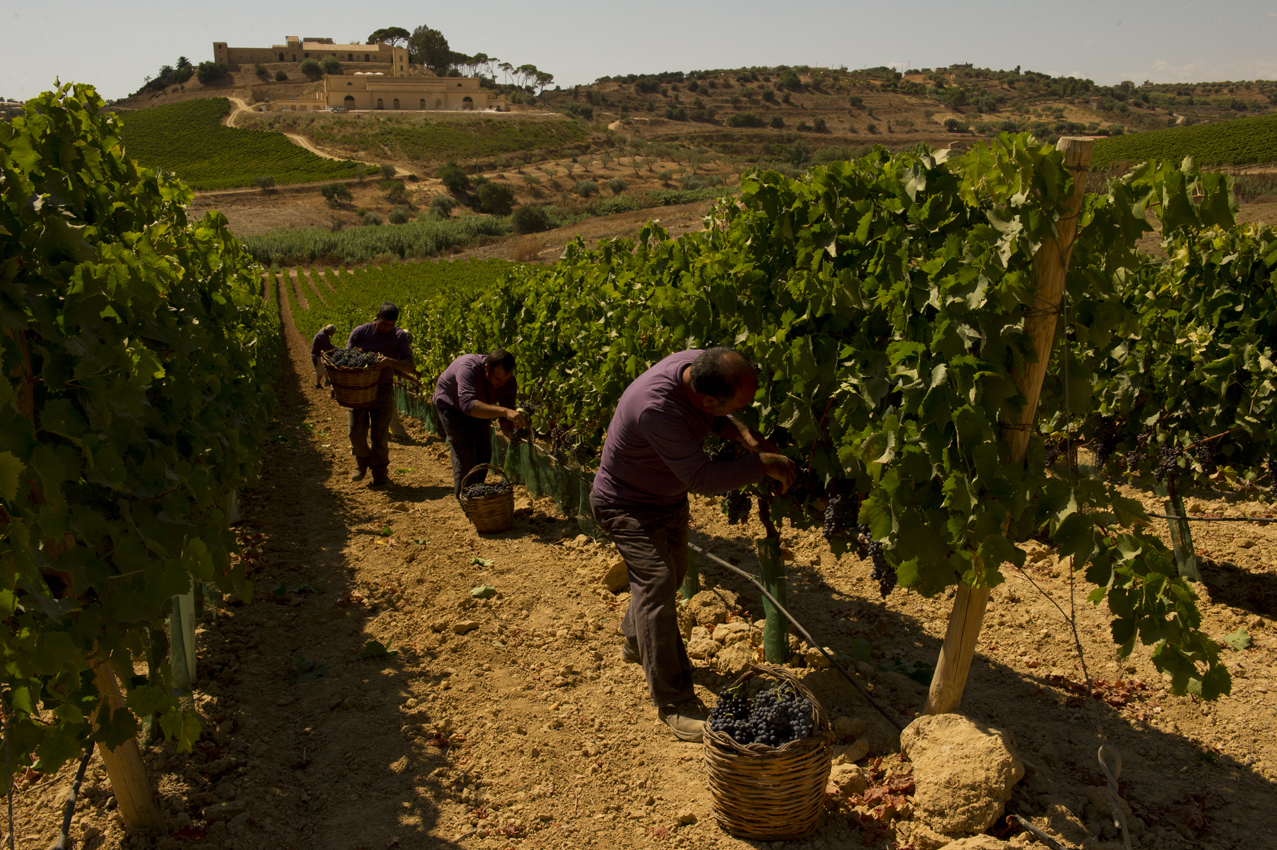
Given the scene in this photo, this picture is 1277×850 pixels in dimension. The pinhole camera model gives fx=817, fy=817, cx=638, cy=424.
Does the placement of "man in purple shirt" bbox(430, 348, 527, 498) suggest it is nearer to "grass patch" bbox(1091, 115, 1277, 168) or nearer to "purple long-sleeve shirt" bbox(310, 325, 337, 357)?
"purple long-sleeve shirt" bbox(310, 325, 337, 357)

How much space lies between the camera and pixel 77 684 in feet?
7.54

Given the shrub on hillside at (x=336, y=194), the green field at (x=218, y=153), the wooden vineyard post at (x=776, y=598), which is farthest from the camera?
the green field at (x=218, y=153)

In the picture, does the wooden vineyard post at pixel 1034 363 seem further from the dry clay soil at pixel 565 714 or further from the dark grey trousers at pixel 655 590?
the dark grey trousers at pixel 655 590

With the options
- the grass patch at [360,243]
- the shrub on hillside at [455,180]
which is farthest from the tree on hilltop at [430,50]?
the grass patch at [360,243]

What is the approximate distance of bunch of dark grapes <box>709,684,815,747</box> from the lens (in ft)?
9.64

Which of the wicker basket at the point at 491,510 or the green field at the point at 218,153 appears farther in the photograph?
the green field at the point at 218,153

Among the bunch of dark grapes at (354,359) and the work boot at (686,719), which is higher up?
the bunch of dark grapes at (354,359)

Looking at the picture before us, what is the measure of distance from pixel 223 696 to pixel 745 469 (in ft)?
9.45

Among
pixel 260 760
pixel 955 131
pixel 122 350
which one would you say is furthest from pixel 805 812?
pixel 955 131

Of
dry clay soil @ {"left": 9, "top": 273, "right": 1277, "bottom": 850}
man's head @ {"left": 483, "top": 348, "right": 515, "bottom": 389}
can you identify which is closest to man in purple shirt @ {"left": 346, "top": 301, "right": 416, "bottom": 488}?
man's head @ {"left": 483, "top": 348, "right": 515, "bottom": 389}

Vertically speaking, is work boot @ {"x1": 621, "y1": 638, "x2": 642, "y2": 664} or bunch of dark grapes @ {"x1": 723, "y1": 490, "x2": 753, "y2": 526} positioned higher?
bunch of dark grapes @ {"x1": 723, "y1": 490, "x2": 753, "y2": 526}

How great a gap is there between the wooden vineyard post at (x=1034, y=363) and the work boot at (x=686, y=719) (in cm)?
101

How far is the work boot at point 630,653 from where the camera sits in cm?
423

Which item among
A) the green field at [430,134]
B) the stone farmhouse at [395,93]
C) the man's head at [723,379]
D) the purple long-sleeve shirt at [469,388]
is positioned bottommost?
the purple long-sleeve shirt at [469,388]
